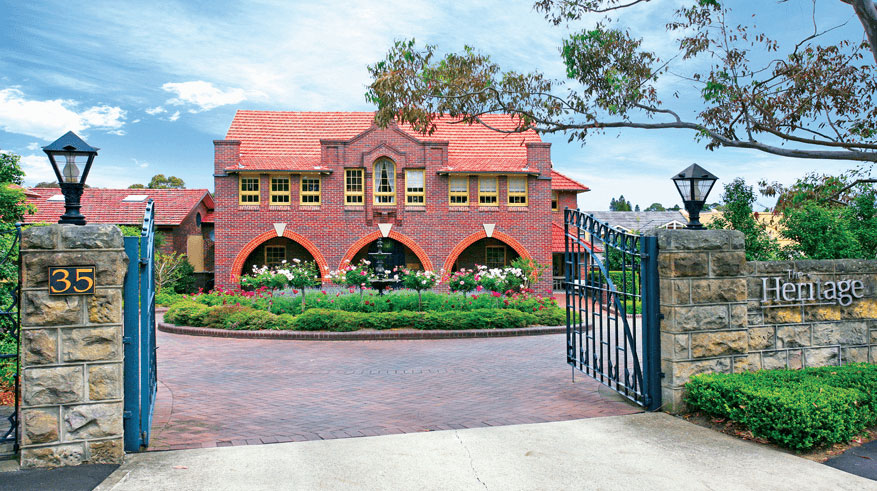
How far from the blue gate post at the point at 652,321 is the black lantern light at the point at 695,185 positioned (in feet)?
2.29

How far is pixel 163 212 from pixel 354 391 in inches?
1002

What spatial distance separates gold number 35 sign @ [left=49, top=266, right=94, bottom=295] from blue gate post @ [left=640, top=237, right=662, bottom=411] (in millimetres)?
5355

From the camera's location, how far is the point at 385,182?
25906 mm

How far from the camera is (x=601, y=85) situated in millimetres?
11352

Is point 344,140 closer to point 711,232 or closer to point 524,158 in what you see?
point 524,158

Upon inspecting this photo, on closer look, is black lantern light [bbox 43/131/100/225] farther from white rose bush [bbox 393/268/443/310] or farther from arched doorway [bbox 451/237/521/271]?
arched doorway [bbox 451/237/521/271]

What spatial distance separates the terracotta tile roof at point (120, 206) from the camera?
2886 centimetres

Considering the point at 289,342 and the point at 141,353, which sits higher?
the point at 141,353

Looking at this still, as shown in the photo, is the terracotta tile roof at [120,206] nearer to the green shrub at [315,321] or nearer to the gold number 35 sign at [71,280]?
the green shrub at [315,321]

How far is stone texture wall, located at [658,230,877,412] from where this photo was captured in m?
6.44

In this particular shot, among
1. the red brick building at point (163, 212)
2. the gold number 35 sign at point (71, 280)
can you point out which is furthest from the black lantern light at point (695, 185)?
the red brick building at point (163, 212)

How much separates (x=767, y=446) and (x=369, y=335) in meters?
8.66

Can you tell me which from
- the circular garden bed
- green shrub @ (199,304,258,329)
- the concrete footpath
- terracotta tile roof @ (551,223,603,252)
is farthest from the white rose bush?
terracotta tile roof @ (551,223,603,252)

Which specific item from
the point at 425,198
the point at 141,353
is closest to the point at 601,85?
the point at 141,353
